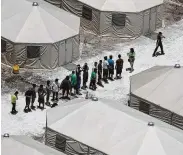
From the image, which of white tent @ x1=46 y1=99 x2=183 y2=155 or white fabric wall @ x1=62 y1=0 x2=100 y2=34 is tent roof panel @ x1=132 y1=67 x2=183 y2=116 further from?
white fabric wall @ x1=62 y1=0 x2=100 y2=34

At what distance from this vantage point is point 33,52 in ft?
112

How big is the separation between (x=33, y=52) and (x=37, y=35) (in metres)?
0.88

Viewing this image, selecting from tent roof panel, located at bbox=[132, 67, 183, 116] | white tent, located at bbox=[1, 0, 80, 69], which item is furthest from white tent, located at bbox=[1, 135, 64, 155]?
white tent, located at bbox=[1, 0, 80, 69]

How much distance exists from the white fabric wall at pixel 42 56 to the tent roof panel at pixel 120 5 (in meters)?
3.73

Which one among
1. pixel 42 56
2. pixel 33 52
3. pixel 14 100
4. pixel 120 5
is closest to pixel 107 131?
pixel 14 100

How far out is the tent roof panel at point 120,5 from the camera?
37.6m

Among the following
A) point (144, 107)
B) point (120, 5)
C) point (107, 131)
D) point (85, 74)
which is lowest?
point (107, 131)

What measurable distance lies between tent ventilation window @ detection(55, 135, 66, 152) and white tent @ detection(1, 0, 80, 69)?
7532mm

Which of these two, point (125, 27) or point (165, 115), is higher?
point (125, 27)

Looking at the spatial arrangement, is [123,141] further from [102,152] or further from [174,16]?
[174,16]

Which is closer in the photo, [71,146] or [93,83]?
[71,146]

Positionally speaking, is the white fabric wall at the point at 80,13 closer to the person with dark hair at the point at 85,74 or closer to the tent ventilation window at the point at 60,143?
the person with dark hair at the point at 85,74

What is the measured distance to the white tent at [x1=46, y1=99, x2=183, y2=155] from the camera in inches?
1031

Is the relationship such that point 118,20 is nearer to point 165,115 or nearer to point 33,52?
point 33,52
